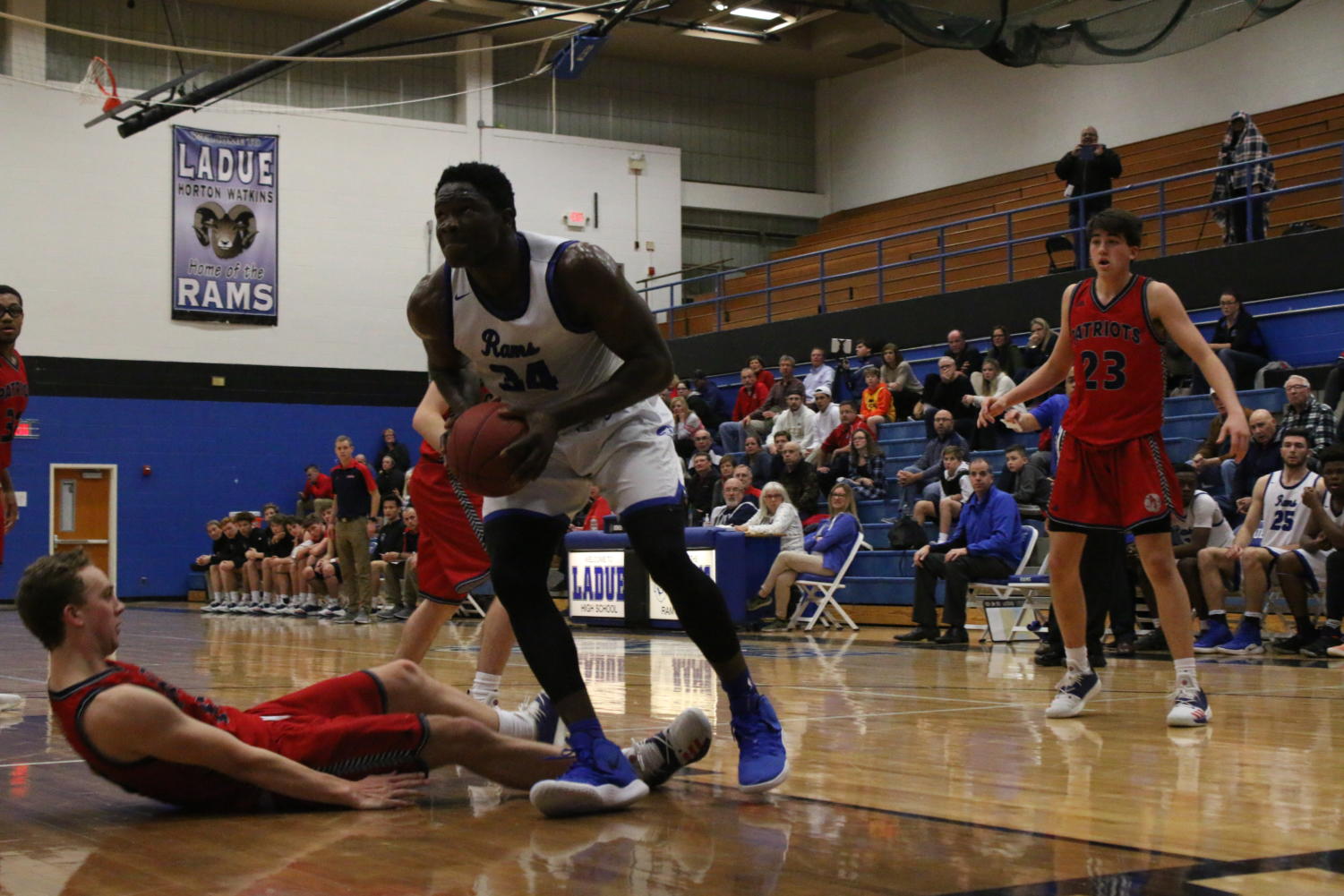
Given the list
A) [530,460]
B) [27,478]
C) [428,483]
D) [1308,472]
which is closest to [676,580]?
[530,460]

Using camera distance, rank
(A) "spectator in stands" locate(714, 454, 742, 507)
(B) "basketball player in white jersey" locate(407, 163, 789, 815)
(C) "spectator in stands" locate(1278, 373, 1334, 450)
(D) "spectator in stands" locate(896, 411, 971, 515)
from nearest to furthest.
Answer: (B) "basketball player in white jersey" locate(407, 163, 789, 815) → (C) "spectator in stands" locate(1278, 373, 1334, 450) → (D) "spectator in stands" locate(896, 411, 971, 515) → (A) "spectator in stands" locate(714, 454, 742, 507)

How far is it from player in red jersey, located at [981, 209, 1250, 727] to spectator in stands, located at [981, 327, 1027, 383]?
867cm

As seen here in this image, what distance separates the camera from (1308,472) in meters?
8.56

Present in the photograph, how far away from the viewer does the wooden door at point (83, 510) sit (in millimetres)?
20250

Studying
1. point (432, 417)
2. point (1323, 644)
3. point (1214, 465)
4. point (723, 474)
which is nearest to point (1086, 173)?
point (723, 474)

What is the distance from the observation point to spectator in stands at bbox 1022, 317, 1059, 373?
541 inches

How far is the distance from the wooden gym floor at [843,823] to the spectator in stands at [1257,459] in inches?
170

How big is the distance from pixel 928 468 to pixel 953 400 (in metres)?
1.26

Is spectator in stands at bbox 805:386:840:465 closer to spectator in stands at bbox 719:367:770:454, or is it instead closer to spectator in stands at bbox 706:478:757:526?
spectator in stands at bbox 719:367:770:454

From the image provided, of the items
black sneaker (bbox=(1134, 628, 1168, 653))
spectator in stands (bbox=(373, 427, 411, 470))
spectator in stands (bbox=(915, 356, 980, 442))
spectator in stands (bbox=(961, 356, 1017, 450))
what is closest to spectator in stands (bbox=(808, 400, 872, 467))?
spectator in stands (bbox=(915, 356, 980, 442))

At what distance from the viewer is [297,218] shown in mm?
21812

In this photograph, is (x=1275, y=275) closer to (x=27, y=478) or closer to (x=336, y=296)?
(x=336, y=296)

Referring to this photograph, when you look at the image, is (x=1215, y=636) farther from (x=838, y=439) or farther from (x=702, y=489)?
(x=702, y=489)

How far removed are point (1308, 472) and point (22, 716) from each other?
696cm
